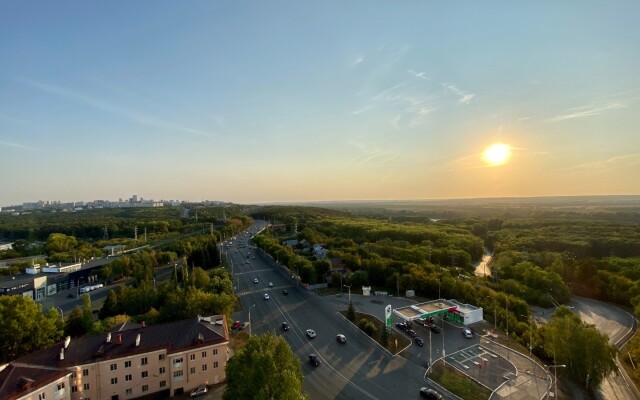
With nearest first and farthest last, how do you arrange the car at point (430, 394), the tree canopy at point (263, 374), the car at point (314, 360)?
the tree canopy at point (263, 374) < the car at point (430, 394) < the car at point (314, 360)

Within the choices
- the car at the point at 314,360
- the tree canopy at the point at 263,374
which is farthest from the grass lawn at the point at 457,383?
the tree canopy at the point at 263,374

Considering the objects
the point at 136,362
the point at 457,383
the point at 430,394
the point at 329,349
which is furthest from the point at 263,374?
the point at 457,383

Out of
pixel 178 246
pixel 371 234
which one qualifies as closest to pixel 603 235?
pixel 371 234

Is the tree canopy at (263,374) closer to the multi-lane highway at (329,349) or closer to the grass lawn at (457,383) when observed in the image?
the multi-lane highway at (329,349)

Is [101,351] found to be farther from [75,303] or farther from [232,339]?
[75,303]

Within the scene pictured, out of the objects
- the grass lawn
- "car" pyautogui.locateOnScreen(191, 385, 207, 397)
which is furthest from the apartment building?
the grass lawn

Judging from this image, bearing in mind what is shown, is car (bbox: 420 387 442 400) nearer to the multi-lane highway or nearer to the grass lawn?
the multi-lane highway
